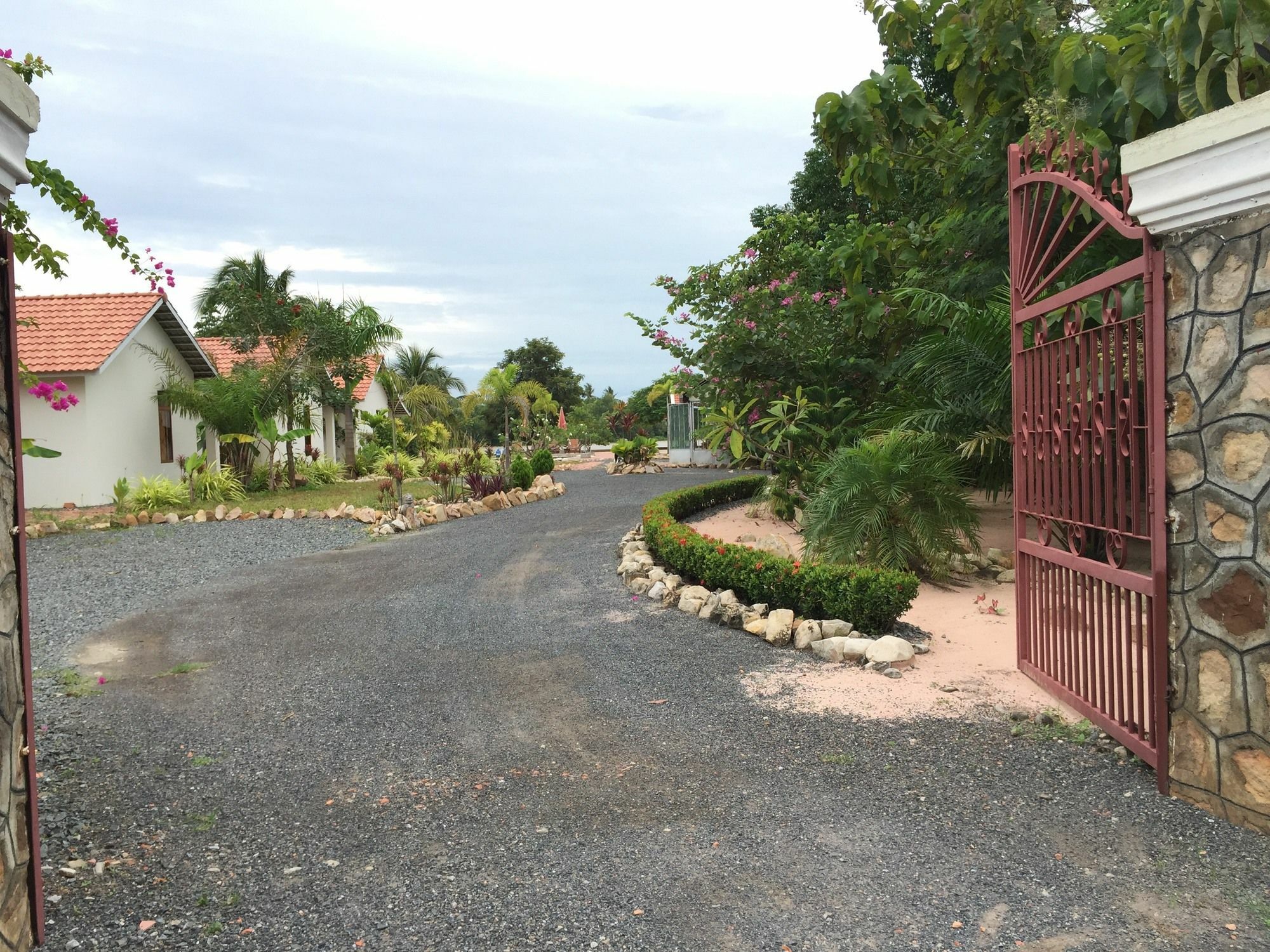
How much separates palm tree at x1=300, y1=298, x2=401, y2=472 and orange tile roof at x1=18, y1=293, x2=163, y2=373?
3.60 m

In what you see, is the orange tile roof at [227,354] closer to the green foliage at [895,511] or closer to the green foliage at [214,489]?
Result: the green foliage at [214,489]

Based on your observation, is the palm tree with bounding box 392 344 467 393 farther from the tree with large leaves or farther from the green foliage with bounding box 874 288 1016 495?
the green foliage with bounding box 874 288 1016 495

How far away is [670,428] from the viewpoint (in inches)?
1142

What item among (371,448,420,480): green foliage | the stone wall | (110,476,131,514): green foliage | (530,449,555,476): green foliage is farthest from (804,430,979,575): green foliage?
(371,448,420,480): green foliage

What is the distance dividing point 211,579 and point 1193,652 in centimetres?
908

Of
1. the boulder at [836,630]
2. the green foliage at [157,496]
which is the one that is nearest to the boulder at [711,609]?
the boulder at [836,630]

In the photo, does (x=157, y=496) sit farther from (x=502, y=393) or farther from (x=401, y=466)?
(x=502, y=393)

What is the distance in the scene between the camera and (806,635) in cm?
616

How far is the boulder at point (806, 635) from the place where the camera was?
613 cm

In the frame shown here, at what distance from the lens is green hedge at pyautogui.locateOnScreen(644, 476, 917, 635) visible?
20.3 feet

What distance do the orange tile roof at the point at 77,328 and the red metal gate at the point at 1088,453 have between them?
1568cm

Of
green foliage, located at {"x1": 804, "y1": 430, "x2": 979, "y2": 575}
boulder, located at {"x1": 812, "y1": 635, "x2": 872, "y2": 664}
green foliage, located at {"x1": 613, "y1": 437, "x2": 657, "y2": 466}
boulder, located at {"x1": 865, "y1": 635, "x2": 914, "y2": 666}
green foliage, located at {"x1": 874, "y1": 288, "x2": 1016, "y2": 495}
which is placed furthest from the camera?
green foliage, located at {"x1": 613, "y1": 437, "x2": 657, "y2": 466}

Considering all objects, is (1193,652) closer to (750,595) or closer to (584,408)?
(750,595)

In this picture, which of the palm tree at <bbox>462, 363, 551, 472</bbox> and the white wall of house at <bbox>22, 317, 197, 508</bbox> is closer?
the white wall of house at <bbox>22, 317, 197, 508</bbox>
